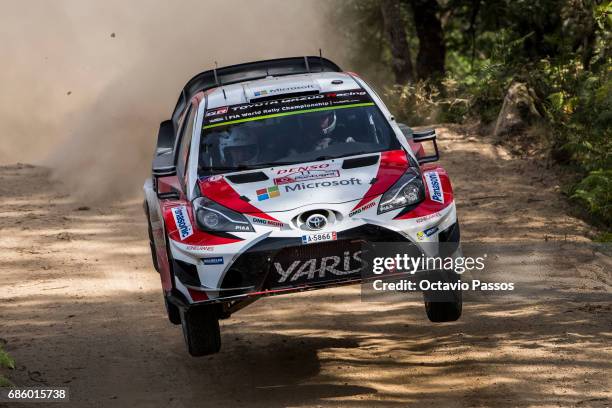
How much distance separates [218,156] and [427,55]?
43.4 feet

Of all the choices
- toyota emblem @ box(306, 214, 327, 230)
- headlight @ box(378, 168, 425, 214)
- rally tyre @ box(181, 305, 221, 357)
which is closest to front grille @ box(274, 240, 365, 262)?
toyota emblem @ box(306, 214, 327, 230)

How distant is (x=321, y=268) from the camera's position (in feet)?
21.4

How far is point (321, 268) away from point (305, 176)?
72cm

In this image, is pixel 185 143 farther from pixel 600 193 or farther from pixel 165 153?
pixel 600 193

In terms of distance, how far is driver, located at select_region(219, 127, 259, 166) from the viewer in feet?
24.5

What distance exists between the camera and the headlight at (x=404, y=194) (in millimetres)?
6711

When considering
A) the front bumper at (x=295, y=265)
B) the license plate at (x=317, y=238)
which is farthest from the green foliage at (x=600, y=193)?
the license plate at (x=317, y=238)

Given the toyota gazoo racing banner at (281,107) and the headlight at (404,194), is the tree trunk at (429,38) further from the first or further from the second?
the headlight at (404,194)

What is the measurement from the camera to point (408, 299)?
9.16m

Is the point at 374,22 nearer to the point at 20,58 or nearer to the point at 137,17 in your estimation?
the point at 137,17

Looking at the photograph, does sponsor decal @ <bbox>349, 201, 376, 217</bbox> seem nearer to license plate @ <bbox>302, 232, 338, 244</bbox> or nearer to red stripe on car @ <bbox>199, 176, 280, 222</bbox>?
license plate @ <bbox>302, 232, 338, 244</bbox>

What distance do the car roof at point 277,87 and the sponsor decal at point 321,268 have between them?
1.88 meters

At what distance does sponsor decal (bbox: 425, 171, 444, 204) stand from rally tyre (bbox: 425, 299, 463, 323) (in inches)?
29.0

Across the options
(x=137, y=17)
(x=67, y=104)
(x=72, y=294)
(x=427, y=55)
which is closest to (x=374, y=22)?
(x=427, y=55)
